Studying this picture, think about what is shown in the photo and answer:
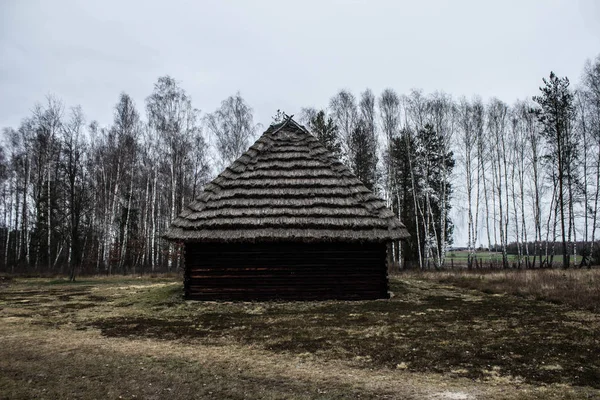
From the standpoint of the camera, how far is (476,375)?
5762 mm

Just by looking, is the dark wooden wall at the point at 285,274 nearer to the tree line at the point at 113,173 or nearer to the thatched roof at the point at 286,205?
the thatched roof at the point at 286,205

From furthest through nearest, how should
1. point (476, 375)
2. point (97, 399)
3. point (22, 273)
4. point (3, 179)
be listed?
point (3, 179), point (22, 273), point (476, 375), point (97, 399)

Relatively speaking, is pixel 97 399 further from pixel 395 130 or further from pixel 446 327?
pixel 395 130

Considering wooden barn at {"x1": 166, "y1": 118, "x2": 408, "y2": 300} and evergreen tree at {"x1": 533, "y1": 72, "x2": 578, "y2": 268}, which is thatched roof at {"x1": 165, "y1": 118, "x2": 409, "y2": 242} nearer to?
wooden barn at {"x1": 166, "y1": 118, "x2": 408, "y2": 300}

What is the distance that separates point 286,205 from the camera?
43.9ft

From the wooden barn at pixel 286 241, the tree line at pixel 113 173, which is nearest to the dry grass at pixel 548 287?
the wooden barn at pixel 286 241

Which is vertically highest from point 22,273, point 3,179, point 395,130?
point 395,130

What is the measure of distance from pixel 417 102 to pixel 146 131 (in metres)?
20.2

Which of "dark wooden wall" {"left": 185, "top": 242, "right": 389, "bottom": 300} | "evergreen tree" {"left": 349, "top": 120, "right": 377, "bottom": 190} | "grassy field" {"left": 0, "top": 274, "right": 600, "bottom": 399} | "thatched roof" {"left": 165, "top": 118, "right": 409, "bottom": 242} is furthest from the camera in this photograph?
"evergreen tree" {"left": 349, "top": 120, "right": 377, "bottom": 190}

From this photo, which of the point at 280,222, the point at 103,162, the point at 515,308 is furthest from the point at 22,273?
the point at 515,308

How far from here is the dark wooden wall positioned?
1342cm

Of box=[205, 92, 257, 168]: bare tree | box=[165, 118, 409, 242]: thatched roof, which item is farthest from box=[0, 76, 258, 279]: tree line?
box=[165, 118, 409, 242]: thatched roof

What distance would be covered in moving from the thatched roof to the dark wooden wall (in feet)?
2.91

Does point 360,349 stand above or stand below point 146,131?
below
